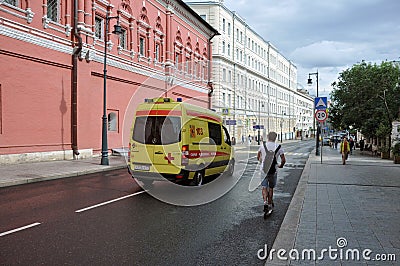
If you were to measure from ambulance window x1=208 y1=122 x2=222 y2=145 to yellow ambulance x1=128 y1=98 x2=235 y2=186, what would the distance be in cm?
78

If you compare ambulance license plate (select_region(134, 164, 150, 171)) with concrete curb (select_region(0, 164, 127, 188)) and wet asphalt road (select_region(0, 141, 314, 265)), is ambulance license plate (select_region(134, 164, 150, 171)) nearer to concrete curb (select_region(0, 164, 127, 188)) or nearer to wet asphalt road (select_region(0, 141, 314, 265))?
wet asphalt road (select_region(0, 141, 314, 265))

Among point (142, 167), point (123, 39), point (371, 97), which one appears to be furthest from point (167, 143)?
point (371, 97)

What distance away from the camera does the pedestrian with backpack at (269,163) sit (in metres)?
7.40

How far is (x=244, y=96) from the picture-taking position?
13.4m

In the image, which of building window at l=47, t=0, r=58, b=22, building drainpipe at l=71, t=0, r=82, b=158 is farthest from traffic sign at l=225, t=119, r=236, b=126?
building window at l=47, t=0, r=58, b=22

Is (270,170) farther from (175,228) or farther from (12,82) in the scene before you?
(12,82)

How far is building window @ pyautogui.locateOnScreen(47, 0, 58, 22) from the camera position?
19.6m

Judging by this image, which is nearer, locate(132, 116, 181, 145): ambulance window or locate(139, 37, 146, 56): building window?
locate(132, 116, 181, 145): ambulance window

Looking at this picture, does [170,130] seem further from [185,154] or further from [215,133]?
[215,133]

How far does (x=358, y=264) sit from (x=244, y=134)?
1104cm

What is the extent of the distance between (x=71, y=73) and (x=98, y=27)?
186 inches

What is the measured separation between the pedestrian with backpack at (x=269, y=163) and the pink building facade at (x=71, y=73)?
4382 mm

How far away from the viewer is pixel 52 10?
1991 centimetres

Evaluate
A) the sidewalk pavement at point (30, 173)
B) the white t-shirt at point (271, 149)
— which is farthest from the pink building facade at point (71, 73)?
the white t-shirt at point (271, 149)
